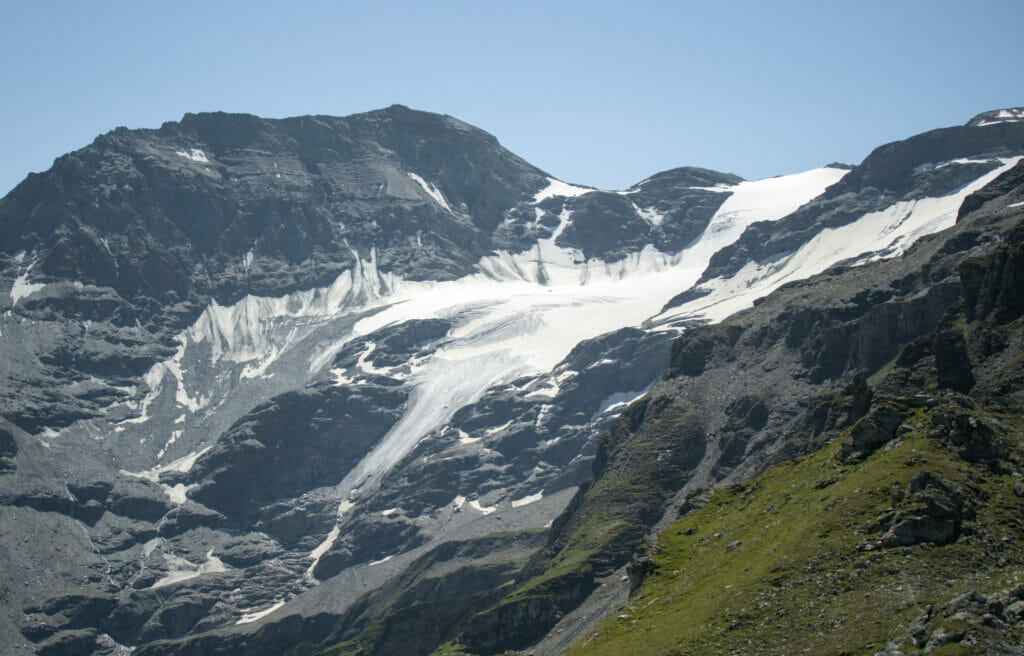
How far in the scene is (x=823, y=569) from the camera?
2699 inches

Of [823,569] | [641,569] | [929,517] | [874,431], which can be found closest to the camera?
[929,517]

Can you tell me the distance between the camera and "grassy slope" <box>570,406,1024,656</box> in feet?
198

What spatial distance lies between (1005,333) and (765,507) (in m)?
61.1

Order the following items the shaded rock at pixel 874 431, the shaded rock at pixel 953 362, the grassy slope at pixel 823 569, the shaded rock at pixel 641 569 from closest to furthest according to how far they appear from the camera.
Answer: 1. the grassy slope at pixel 823 569
2. the shaded rock at pixel 874 431
3. the shaded rock at pixel 641 569
4. the shaded rock at pixel 953 362

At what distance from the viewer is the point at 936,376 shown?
139 metres

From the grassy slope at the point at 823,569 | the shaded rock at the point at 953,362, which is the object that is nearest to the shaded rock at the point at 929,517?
the grassy slope at the point at 823,569

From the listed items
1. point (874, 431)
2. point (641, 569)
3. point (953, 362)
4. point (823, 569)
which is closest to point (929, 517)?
point (823, 569)

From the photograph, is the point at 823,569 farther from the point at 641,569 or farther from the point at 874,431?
the point at 641,569

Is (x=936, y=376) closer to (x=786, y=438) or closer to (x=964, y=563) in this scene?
(x=786, y=438)

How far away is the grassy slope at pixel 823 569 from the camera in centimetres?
6028

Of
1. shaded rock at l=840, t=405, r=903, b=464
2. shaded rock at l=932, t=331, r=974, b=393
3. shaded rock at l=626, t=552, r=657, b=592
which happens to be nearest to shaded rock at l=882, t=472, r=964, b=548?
shaded rock at l=840, t=405, r=903, b=464

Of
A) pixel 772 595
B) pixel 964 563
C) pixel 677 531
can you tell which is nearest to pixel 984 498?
pixel 964 563

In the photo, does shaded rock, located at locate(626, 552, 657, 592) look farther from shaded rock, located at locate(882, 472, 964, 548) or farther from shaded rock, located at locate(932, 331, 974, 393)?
shaded rock, located at locate(932, 331, 974, 393)

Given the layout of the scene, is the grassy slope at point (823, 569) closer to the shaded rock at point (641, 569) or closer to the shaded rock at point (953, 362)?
the shaded rock at point (641, 569)
